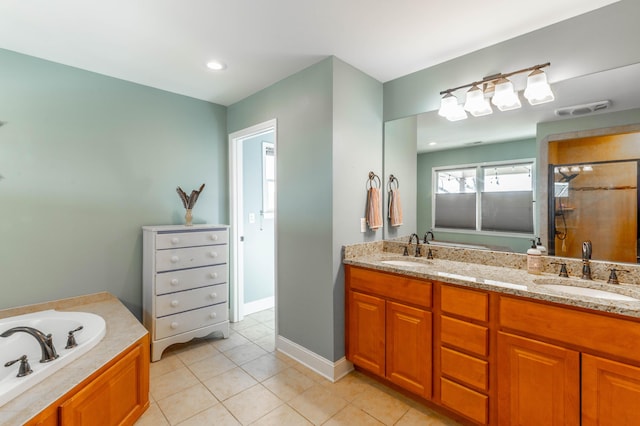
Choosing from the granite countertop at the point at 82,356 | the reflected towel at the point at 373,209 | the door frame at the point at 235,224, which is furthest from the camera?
the door frame at the point at 235,224

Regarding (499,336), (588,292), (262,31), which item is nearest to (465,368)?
(499,336)

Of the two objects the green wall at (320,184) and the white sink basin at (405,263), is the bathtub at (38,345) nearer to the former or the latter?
the green wall at (320,184)

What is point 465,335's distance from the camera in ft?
5.68

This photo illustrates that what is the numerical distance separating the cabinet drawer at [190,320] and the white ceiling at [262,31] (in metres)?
2.18

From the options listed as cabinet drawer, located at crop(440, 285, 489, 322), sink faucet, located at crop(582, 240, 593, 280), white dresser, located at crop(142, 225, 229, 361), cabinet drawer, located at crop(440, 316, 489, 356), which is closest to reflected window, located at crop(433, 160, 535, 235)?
sink faucet, located at crop(582, 240, 593, 280)

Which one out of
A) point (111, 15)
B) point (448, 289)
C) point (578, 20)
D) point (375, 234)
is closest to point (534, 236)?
point (448, 289)

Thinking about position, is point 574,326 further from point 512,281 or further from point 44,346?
point 44,346

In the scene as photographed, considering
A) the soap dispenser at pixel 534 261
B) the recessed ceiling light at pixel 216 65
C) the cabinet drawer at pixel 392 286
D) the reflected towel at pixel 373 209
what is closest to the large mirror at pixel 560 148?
the soap dispenser at pixel 534 261

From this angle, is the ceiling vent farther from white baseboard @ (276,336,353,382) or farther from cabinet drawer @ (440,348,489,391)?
white baseboard @ (276,336,353,382)

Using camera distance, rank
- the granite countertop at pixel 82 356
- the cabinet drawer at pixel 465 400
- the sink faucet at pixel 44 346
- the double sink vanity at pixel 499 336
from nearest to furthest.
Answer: the granite countertop at pixel 82 356
the double sink vanity at pixel 499 336
the sink faucet at pixel 44 346
the cabinet drawer at pixel 465 400

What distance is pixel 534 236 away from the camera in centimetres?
201

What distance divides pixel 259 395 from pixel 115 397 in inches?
34.9

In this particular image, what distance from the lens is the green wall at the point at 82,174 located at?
7.35 feet

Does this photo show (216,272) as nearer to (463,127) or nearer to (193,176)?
(193,176)
